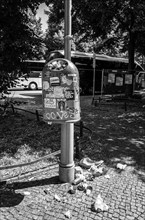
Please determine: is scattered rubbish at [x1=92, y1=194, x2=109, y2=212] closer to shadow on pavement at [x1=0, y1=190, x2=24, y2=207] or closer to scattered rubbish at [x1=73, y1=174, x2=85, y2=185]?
scattered rubbish at [x1=73, y1=174, x2=85, y2=185]

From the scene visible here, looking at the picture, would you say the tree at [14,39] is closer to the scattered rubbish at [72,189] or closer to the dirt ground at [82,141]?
the dirt ground at [82,141]

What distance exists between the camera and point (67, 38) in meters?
3.11

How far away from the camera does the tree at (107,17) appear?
10213 mm

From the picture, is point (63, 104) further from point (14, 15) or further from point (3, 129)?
point (14, 15)

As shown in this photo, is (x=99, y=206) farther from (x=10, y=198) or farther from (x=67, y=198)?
(x=10, y=198)

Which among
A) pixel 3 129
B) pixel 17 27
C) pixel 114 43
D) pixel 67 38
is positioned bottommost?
pixel 3 129

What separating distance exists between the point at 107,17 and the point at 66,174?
10.0 m

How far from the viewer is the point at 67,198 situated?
298cm

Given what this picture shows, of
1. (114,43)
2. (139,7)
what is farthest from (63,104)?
(114,43)

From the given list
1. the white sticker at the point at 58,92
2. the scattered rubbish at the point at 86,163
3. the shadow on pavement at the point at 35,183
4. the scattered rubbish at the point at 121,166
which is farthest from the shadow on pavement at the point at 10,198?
the scattered rubbish at the point at 121,166

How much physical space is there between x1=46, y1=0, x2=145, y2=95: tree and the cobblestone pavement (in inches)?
278

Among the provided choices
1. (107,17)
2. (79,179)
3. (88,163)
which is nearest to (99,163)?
(88,163)

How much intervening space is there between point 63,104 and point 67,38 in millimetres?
971

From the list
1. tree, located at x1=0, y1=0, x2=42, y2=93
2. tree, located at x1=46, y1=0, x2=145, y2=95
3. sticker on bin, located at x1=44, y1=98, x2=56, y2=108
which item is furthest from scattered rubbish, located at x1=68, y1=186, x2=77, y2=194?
tree, located at x1=46, y1=0, x2=145, y2=95
